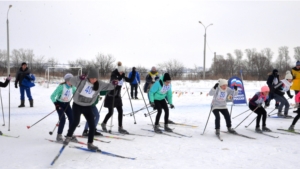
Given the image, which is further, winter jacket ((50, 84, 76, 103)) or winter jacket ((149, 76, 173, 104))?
winter jacket ((149, 76, 173, 104))

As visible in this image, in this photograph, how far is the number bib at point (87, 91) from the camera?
5.36 meters

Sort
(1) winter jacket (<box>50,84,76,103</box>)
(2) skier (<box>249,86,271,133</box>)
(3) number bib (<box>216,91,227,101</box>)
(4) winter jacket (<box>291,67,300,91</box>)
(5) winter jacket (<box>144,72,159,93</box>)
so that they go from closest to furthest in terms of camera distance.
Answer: (1) winter jacket (<box>50,84,76,103</box>) < (3) number bib (<box>216,91,227,101</box>) < (2) skier (<box>249,86,271,133</box>) < (4) winter jacket (<box>291,67,300,91</box>) < (5) winter jacket (<box>144,72,159,93</box>)

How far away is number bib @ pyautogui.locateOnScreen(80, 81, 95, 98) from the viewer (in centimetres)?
536

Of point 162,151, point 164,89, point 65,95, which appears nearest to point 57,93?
point 65,95

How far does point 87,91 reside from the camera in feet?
17.6

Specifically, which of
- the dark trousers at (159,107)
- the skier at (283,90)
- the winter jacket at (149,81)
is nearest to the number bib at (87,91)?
the dark trousers at (159,107)

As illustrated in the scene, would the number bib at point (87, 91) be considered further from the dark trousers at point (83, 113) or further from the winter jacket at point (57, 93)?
the winter jacket at point (57, 93)

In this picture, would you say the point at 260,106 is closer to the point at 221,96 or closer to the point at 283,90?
the point at 221,96

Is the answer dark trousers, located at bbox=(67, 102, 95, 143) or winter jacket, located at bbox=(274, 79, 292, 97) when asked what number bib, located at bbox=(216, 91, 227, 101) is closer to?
dark trousers, located at bbox=(67, 102, 95, 143)

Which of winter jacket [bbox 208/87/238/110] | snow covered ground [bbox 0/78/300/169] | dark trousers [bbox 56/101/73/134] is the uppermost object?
winter jacket [bbox 208/87/238/110]

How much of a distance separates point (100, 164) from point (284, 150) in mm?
3669

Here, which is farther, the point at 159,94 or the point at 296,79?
the point at 296,79

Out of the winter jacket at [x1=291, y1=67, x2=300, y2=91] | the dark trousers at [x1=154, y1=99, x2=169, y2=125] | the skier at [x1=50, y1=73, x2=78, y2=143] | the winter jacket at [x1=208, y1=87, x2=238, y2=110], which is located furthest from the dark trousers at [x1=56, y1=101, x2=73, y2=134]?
the winter jacket at [x1=291, y1=67, x2=300, y2=91]

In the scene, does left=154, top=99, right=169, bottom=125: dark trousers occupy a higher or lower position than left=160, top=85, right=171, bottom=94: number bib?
lower
